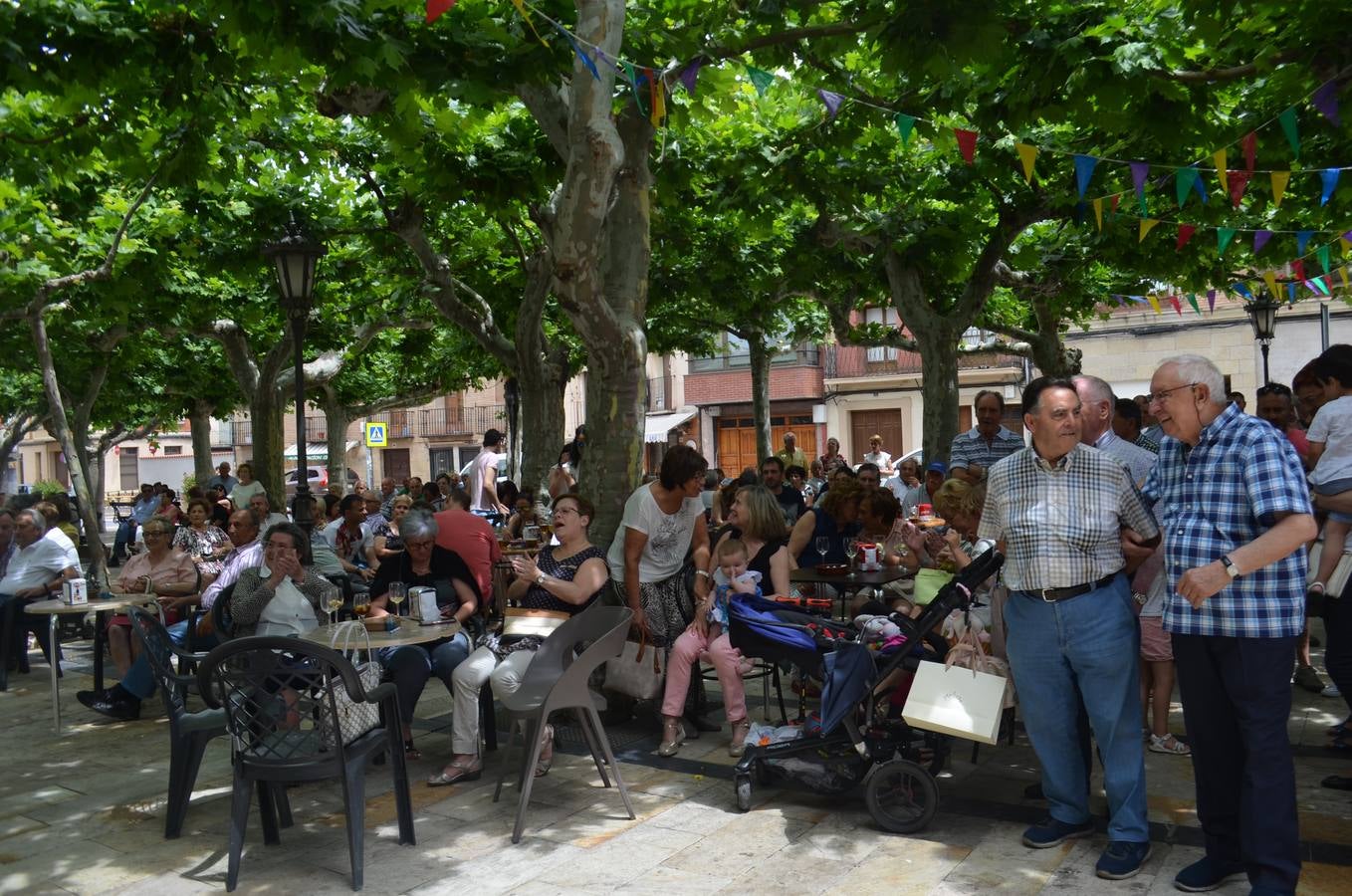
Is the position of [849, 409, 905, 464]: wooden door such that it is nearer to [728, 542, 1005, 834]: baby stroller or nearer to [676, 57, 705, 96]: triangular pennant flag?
[676, 57, 705, 96]: triangular pennant flag

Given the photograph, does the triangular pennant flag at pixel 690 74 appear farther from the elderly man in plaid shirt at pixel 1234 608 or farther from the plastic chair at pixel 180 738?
the plastic chair at pixel 180 738

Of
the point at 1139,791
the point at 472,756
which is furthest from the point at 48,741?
the point at 1139,791

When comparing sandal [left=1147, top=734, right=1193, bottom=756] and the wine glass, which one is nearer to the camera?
sandal [left=1147, top=734, right=1193, bottom=756]

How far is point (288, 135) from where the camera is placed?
11.6m

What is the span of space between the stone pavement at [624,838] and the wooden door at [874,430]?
33463 millimetres

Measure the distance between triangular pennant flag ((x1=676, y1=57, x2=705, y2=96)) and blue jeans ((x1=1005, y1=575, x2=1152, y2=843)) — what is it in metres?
3.91

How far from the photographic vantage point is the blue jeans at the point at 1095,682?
4.28 meters

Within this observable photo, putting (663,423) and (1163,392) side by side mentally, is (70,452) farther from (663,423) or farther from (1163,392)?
(663,423)

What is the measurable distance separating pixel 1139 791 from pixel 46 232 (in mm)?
11764

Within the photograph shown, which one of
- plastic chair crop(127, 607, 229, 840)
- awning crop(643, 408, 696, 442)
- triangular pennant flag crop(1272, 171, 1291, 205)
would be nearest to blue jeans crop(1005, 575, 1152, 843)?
plastic chair crop(127, 607, 229, 840)

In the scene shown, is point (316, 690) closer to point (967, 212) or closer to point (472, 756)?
point (472, 756)

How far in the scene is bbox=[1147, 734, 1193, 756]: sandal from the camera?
227 inches

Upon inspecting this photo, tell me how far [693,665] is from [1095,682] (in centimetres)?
252

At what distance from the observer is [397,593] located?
614 cm
